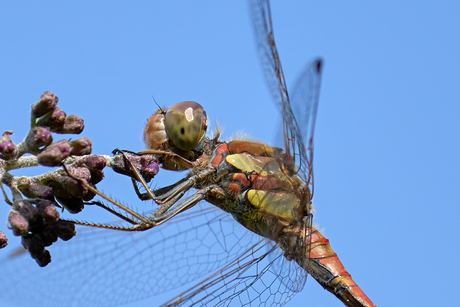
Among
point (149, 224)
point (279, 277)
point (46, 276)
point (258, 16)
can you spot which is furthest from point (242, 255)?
point (258, 16)

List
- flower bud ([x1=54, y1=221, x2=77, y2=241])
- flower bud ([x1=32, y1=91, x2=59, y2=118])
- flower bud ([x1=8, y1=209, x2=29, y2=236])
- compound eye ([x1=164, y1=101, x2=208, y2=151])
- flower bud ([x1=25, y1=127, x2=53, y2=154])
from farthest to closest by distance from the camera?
compound eye ([x1=164, y1=101, x2=208, y2=151]), flower bud ([x1=54, y1=221, x2=77, y2=241]), flower bud ([x1=32, y1=91, x2=59, y2=118]), flower bud ([x1=25, y1=127, x2=53, y2=154]), flower bud ([x1=8, y1=209, x2=29, y2=236])

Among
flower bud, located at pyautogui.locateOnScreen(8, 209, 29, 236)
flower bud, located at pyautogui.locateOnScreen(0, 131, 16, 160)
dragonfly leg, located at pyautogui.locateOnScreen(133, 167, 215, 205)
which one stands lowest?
flower bud, located at pyautogui.locateOnScreen(8, 209, 29, 236)

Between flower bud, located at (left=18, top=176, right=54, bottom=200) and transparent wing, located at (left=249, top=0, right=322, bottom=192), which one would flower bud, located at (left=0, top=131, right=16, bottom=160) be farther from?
transparent wing, located at (left=249, top=0, right=322, bottom=192)

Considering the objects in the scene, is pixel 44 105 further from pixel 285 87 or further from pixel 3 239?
pixel 285 87

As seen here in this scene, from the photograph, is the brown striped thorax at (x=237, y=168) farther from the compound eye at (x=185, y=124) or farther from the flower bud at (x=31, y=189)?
the flower bud at (x=31, y=189)

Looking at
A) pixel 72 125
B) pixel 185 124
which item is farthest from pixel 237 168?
pixel 72 125

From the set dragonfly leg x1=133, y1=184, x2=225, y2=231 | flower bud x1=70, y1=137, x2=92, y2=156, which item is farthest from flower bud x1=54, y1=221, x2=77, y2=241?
dragonfly leg x1=133, y1=184, x2=225, y2=231
